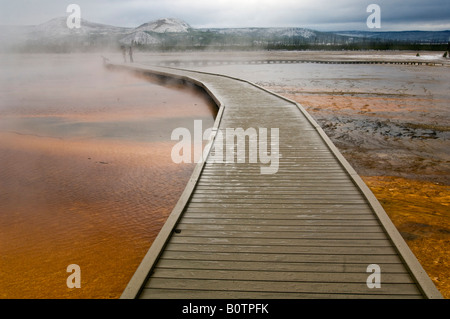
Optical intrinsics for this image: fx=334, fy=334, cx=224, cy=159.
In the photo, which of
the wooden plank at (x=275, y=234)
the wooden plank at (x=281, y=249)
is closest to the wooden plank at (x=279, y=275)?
the wooden plank at (x=281, y=249)

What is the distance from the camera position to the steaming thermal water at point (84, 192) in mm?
4254

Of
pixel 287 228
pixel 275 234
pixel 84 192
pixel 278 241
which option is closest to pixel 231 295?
pixel 278 241

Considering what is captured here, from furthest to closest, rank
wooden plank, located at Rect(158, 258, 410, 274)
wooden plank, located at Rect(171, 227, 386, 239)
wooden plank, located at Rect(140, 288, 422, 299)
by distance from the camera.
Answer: wooden plank, located at Rect(171, 227, 386, 239), wooden plank, located at Rect(158, 258, 410, 274), wooden plank, located at Rect(140, 288, 422, 299)

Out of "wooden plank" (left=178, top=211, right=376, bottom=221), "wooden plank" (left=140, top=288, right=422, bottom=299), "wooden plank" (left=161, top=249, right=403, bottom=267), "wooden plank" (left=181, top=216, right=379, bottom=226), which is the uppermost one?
"wooden plank" (left=178, top=211, right=376, bottom=221)

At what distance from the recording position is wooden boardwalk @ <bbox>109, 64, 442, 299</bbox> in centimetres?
272

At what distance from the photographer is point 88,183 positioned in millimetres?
6883

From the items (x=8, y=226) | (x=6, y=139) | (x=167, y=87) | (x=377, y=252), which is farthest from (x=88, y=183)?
(x=167, y=87)
